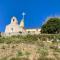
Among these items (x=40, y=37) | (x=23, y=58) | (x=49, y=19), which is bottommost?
(x=23, y=58)

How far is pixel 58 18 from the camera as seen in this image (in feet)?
233

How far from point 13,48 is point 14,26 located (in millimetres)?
41724

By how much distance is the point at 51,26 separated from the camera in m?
65.9

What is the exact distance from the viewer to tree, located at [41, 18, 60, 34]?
6412 centimetres

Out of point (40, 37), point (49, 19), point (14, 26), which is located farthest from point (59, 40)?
point (14, 26)

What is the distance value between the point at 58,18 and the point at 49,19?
2.47 m

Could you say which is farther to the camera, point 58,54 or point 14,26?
point 14,26

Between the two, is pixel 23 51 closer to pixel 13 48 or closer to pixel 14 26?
pixel 13 48

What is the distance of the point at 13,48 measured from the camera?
3428 centimetres

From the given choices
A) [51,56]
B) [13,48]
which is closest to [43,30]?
[13,48]

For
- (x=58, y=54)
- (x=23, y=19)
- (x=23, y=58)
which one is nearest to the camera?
(x=23, y=58)

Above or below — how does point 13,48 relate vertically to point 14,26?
below

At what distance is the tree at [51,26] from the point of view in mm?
64125

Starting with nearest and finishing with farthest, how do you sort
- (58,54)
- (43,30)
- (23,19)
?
(58,54) < (43,30) < (23,19)
